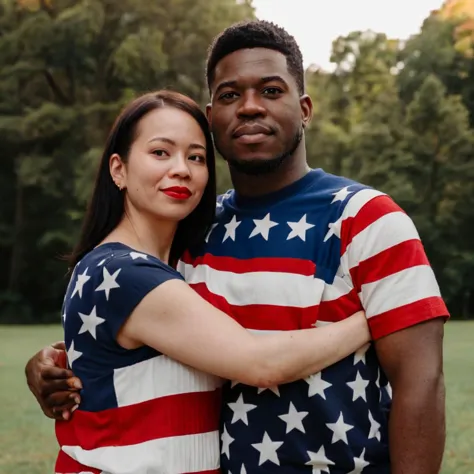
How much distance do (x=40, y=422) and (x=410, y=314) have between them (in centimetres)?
710

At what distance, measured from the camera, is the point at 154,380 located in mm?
2363

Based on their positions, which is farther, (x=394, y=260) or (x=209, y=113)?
(x=209, y=113)

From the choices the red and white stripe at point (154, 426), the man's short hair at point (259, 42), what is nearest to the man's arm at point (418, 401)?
the red and white stripe at point (154, 426)

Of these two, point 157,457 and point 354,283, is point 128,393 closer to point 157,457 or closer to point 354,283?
point 157,457

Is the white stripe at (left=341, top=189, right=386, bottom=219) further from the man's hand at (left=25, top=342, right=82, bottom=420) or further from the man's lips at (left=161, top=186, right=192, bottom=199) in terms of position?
the man's hand at (left=25, top=342, right=82, bottom=420)

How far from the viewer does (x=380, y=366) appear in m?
2.38

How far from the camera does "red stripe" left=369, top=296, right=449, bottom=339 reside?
7.27 ft

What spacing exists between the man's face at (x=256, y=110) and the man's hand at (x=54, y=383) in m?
0.88

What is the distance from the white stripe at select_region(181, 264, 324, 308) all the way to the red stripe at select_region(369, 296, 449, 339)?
20 cm

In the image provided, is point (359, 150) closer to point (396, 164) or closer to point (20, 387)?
point (396, 164)

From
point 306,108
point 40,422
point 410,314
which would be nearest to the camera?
point 410,314

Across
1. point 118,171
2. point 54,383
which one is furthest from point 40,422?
point 118,171

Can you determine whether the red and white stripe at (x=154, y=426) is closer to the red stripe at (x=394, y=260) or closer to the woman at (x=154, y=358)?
the woman at (x=154, y=358)

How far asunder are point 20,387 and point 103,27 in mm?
22713
